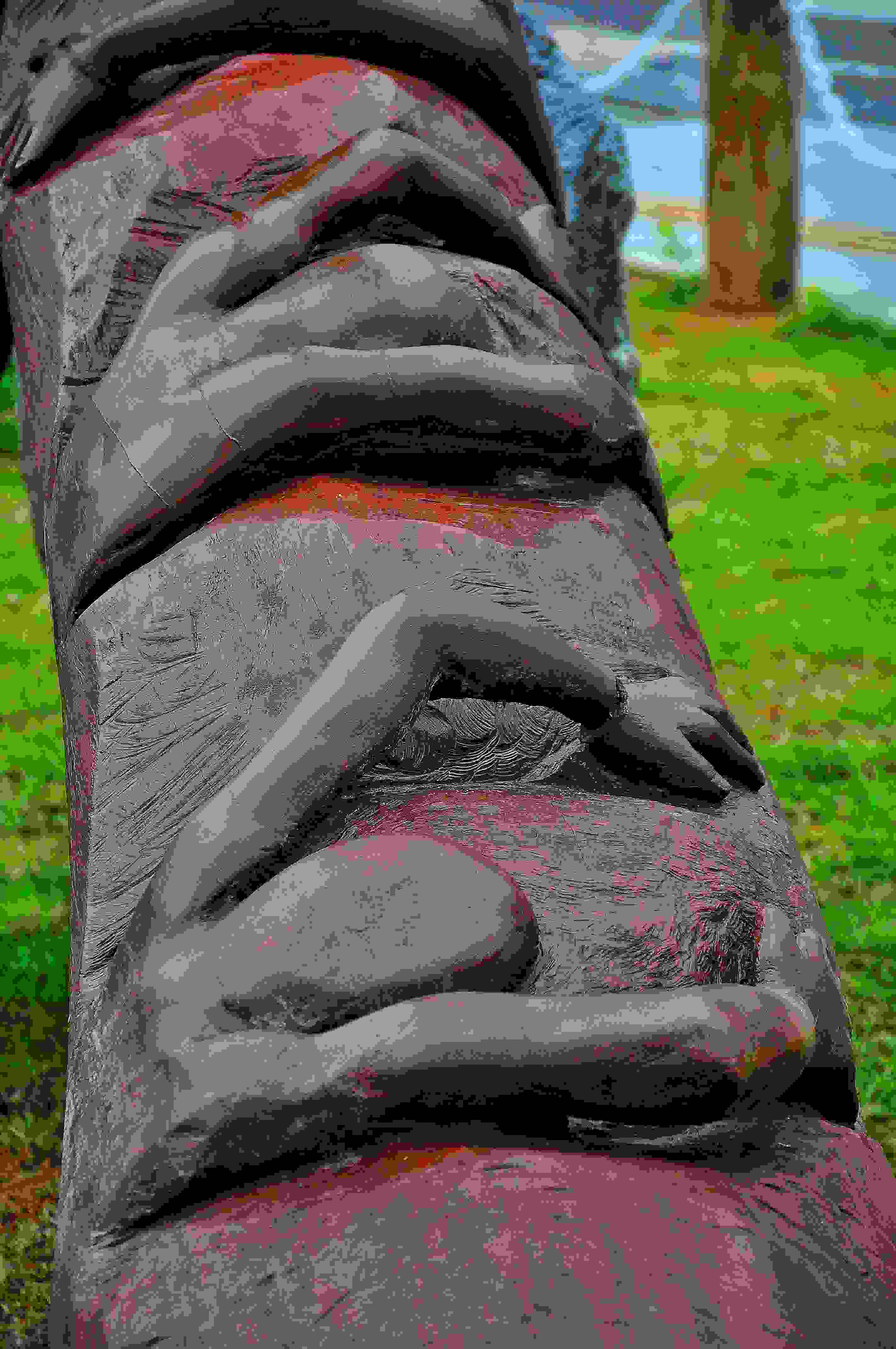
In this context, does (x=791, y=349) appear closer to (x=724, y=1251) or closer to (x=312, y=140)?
(x=312, y=140)

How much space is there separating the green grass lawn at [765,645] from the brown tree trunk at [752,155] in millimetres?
202

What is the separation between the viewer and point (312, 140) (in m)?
0.68

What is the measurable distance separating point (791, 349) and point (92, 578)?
16.3 ft

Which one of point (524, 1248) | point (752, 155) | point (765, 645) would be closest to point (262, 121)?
point (524, 1248)

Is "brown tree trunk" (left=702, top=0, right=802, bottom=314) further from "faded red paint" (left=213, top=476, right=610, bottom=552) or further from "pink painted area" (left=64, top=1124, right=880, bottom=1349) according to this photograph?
"pink painted area" (left=64, top=1124, right=880, bottom=1349)

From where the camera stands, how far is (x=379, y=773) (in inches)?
20.1

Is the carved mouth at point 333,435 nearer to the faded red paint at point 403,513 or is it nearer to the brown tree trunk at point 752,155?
the faded red paint at point 403,513

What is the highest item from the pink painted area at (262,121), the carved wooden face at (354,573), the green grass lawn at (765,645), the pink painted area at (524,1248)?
the pink painted area at (262,121)

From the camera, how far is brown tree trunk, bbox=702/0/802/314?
5309mm

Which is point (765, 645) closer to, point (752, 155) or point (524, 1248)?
point (524, 1248)

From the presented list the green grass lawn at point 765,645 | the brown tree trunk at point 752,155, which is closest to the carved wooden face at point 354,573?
the green grass lawn at point 765,645

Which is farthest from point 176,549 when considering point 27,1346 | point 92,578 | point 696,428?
point 696,428

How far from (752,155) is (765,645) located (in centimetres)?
331

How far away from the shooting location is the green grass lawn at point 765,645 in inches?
61.5
